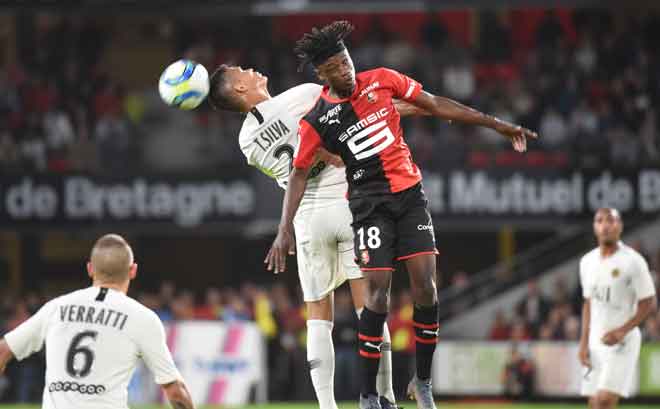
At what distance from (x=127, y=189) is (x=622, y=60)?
893 cm

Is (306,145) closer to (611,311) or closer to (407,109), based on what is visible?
(407,109)

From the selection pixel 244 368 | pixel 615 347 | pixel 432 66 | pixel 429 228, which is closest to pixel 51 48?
pixel 432 66

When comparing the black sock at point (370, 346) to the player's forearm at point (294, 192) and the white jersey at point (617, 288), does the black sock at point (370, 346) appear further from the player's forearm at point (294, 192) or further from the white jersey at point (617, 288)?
the white jersey at point (617, 288)

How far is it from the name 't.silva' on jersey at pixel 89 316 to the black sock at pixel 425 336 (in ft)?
7.17

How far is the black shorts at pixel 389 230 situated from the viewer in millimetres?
7908

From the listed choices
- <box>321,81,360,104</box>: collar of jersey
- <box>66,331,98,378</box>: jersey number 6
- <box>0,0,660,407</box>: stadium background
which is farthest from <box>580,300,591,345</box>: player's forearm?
<box>0,0,660,407</box>: stadium background

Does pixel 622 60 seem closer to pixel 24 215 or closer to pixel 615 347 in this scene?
pixel 24 215

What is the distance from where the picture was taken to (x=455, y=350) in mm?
19922

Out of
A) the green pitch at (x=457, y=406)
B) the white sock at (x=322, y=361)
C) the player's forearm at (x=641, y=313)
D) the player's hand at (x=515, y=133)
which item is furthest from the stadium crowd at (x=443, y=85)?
the player's hand at (x=515, y=133)

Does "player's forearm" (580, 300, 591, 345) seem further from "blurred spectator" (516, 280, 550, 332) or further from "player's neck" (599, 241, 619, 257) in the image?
"blurred spectator" (516, 280, 550, 332)

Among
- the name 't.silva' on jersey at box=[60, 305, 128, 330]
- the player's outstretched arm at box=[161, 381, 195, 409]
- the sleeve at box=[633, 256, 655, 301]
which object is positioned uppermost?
the sleeve at box=[633, 256, 655, 301]

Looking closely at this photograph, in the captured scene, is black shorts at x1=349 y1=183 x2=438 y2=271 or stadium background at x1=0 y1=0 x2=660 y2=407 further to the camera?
stadium background at x1=0 y1=0 x2=660 y2=407

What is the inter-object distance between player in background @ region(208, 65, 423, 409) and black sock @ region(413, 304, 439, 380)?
0.30 m

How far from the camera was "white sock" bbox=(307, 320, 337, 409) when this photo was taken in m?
8.42
